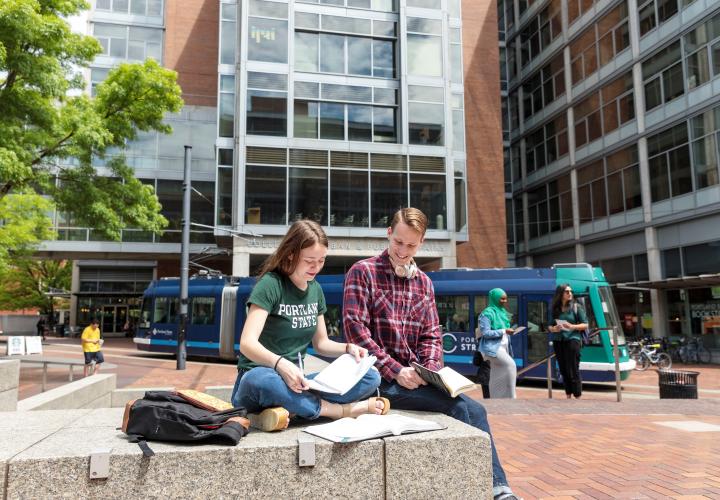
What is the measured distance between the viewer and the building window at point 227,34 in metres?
25.6

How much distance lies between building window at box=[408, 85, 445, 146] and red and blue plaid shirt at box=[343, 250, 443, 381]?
22361mm

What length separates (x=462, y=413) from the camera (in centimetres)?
318

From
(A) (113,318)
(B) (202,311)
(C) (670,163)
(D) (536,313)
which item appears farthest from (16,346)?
(A) (113,318)

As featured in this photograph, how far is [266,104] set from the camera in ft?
79.1

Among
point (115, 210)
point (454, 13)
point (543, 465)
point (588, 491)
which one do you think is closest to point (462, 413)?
point (588, 491)

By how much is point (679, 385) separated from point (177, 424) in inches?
357

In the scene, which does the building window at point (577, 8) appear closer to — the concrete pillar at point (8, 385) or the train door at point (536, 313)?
the train door at point (536, 313)

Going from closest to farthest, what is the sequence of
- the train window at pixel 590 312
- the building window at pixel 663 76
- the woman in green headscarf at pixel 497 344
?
the woman in green headscarf at pixel 497 344 → the train window at pixel 590 312 → the building window at pixel 663 76

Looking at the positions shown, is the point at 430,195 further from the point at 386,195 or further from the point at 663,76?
the point at 663,76

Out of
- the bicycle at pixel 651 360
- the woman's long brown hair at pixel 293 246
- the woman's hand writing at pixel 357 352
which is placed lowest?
the bicycle at pixel 651 360

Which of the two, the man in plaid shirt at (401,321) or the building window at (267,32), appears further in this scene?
the building window at (267,32)

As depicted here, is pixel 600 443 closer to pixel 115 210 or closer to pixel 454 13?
pixel 115 210

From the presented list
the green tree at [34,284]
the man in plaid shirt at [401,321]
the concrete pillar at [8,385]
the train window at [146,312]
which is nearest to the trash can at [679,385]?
the man in plaid shirt at [401,321]

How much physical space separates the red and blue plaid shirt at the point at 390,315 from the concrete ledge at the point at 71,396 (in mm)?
3230
